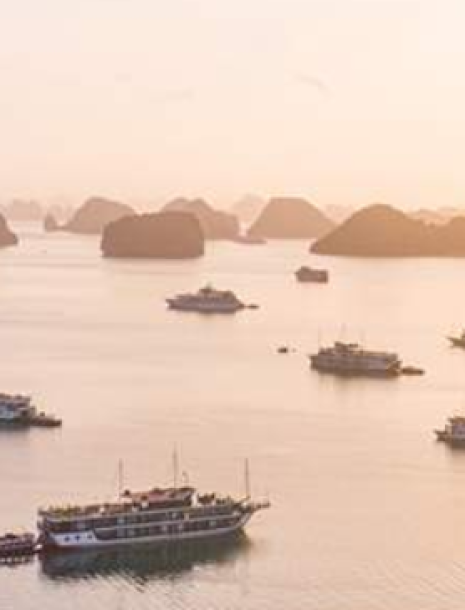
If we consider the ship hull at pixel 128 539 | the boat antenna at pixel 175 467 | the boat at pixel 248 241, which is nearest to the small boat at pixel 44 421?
→ the boat antenna at pixel 175 467

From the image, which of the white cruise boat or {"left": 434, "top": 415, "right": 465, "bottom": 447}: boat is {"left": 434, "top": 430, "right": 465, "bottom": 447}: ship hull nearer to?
{"left": 434, "top": 415, "right": 465, "bottom": 447}: boat

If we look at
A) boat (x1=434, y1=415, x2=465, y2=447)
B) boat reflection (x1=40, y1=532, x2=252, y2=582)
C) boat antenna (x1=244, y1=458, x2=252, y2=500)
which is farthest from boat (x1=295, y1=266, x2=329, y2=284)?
boat reflection (x1=40, y1=532, x2=252, y2=582)

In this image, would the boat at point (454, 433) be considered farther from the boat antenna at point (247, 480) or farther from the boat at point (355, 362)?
the boat at point (355, 362)

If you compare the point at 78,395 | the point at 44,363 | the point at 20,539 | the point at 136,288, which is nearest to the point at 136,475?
the point at 20,539

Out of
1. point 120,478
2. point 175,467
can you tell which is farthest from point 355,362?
point 120,478

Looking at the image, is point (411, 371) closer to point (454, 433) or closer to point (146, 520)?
point (454, 433)

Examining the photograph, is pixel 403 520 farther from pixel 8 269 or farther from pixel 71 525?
pixel 8 269
